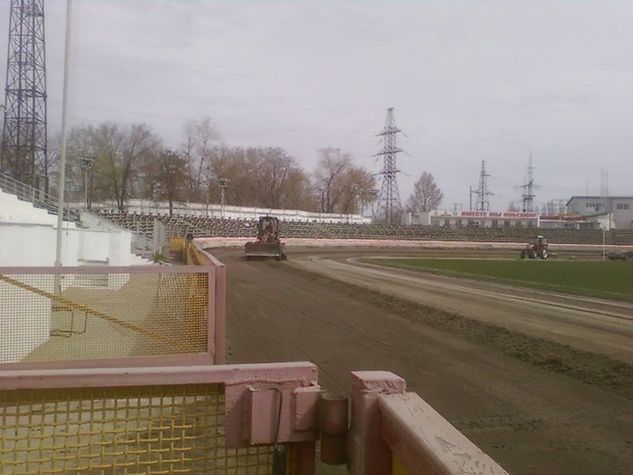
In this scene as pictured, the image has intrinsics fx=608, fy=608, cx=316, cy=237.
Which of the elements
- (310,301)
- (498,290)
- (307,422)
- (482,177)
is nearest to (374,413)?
(307,422)

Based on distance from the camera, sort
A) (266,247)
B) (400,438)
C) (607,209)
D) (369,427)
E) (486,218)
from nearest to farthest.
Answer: (400,438), (369,427), (266,247), (486,218), (607,209)

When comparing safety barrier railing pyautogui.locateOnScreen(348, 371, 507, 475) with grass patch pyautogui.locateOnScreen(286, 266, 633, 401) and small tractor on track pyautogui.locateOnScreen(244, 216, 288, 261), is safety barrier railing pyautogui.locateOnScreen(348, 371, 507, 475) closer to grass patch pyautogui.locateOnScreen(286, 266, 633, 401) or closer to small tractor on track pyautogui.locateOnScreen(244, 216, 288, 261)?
grass patch pyautogui.locateOnScreen(286, 266, 633, 401)

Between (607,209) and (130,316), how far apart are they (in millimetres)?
153517

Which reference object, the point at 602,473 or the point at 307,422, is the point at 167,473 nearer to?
the point at 307,422

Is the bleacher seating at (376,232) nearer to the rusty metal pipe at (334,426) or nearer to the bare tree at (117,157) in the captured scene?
the bare tree at (117,157)

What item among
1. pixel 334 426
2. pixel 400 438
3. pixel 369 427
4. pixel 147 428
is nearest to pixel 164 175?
pixel 147 428

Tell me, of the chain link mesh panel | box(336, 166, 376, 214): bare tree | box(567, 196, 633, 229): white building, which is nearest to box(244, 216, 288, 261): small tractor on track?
the chain link mesh panel

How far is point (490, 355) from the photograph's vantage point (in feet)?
35.6

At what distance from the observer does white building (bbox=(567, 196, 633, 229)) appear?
132 m

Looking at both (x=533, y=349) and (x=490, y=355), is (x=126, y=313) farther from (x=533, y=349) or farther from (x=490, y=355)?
(x=533, y=349)

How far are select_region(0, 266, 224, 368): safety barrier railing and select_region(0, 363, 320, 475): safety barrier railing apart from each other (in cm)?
402

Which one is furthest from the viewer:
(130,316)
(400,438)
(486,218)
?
(486,218)

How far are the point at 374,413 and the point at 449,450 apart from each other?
69cm

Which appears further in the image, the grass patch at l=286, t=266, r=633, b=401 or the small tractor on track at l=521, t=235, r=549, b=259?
the small tractor on track at l=521, t=235, r=549, b=259
